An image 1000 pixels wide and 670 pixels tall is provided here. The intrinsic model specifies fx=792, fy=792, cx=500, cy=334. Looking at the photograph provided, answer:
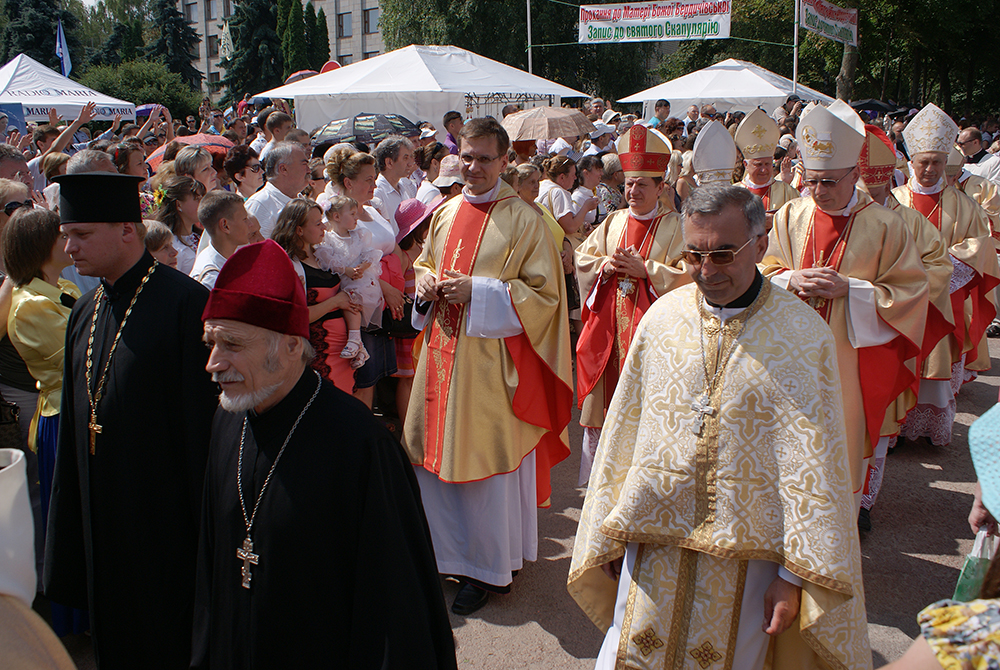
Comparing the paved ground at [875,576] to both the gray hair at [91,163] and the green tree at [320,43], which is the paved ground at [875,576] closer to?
the gray hair at [91,163]

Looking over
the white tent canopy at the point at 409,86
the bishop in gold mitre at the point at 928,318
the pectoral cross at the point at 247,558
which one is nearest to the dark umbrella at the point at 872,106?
the white tent canopy at the point at 409,86

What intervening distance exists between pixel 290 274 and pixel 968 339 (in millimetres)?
6148

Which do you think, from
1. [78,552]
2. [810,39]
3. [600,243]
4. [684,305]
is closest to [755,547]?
[684,305]

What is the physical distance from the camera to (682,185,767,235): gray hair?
7.80ft

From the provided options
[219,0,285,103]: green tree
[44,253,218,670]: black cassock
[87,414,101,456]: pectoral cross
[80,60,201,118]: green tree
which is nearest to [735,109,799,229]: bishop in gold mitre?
[44,253,218,670]: black cassock

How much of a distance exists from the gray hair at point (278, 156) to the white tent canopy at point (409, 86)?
359 inches

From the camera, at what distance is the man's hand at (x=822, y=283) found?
148 inches

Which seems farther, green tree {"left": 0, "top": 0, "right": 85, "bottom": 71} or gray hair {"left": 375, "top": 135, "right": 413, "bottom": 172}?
green tree {"left": 0, "top": 0, "right": 85, "bottom": 71}

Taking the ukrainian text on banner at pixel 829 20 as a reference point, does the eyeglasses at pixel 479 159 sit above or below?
below

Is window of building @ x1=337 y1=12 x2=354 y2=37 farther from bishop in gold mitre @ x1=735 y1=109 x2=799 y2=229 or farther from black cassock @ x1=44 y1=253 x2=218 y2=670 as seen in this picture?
black cassock @ x1=44 y1=253 x2=218 y2=670

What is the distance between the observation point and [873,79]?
40.6m

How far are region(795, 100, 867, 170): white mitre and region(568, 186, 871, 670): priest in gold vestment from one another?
179 centimetres

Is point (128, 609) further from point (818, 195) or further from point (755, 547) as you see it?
point (818, 195)

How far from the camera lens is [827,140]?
392 centimetres
